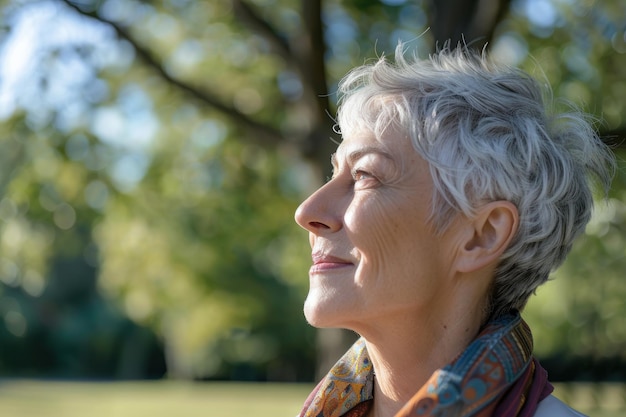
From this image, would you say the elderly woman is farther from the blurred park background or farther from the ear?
the blurred park background

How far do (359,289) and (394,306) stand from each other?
91 mm

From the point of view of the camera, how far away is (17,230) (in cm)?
767

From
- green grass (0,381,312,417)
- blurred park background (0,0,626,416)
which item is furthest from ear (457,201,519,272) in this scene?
green grass (0,381,312,417)

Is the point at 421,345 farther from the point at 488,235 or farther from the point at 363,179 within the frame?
the point at 363,179

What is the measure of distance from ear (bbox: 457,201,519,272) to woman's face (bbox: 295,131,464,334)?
41 millimetres

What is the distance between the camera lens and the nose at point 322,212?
201cm

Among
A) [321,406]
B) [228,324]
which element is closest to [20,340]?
[228,324]

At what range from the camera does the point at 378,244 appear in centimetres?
194

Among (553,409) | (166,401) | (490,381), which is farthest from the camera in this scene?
(166,401)

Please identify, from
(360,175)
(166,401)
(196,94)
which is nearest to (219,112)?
(196,94)

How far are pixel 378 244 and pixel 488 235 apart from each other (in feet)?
0.85

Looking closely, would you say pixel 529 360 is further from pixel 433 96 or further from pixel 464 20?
pixel 464 20

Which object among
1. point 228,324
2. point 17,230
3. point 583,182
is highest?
point 583,182

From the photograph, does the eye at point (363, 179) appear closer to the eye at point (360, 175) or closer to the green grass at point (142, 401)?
the eye at point (360, 175)
